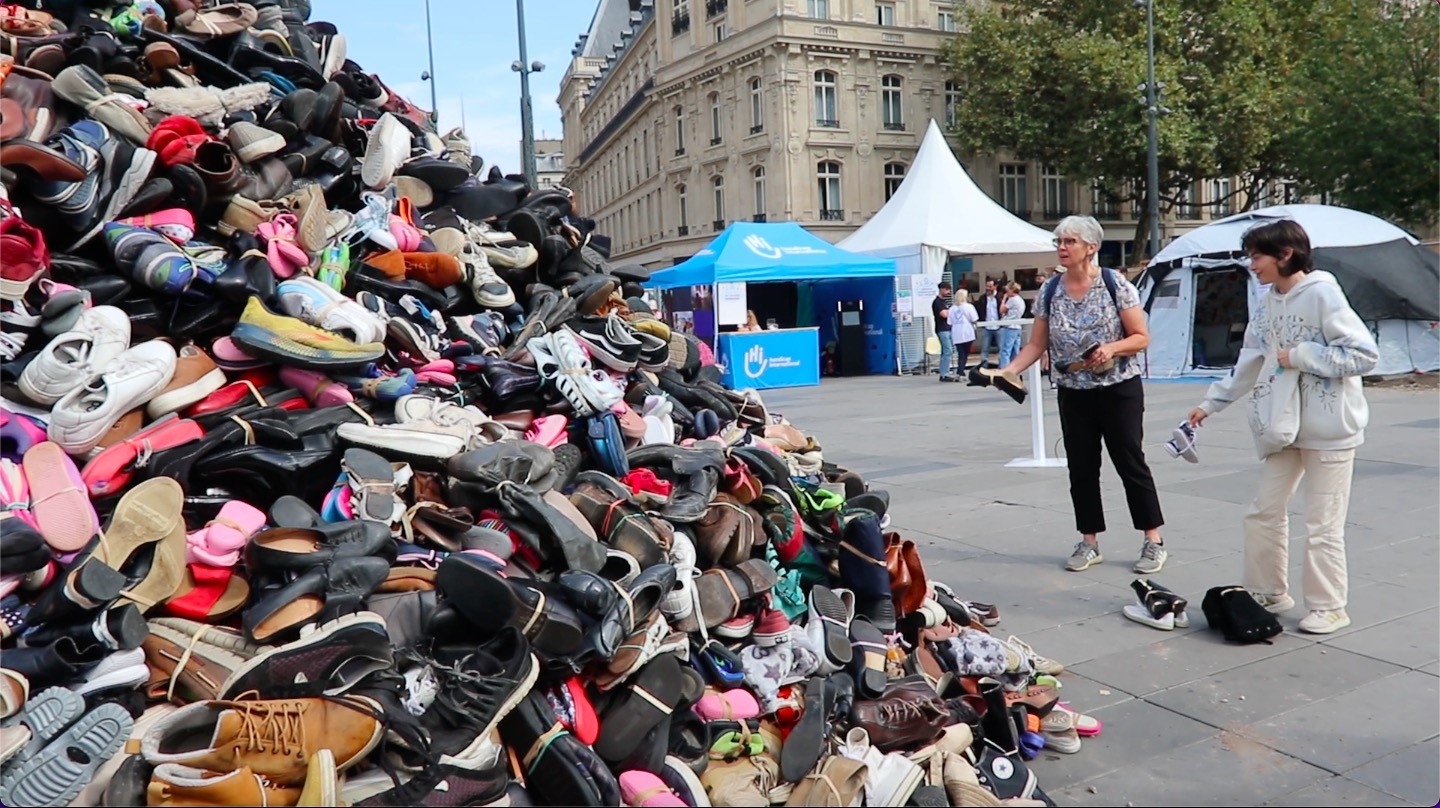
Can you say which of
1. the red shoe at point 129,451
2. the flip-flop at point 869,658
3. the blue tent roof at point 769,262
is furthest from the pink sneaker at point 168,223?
the blue tent roof at point 769,262

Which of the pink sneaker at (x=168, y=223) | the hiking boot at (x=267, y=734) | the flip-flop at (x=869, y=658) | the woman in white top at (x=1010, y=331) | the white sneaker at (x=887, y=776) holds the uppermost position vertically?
the pink sneaker at (x=168, y=223)

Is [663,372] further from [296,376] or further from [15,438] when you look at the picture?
[15,438]

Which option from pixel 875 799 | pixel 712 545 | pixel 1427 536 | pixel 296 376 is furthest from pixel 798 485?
pixel 1427 536

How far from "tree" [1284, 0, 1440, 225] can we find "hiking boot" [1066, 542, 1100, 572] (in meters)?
21.2

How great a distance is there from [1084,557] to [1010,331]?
12181 millimetres

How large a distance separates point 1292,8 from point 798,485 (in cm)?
3918

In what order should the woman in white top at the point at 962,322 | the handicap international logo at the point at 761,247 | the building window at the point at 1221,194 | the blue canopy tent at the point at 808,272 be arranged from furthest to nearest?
the building window at the point at 1221,194, the handicap international logo at the point at 761,247, the blue canopy tent at the point at 808,272, the woman in white top at the point at 962,322

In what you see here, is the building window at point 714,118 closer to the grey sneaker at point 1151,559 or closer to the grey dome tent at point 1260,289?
the grey dome tent at point 1260,289

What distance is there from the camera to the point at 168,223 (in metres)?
4.29

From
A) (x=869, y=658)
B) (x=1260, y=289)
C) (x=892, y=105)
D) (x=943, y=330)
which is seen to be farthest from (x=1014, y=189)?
(x=869, y=658)

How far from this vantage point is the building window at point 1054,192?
44.4 metres

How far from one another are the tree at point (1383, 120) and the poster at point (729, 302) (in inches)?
584

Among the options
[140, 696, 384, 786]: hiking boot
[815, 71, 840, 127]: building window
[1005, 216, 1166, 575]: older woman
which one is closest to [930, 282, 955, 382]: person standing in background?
[1005, 216, 1166, 575]: older woman

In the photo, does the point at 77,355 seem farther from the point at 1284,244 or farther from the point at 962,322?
the point at 962,322
